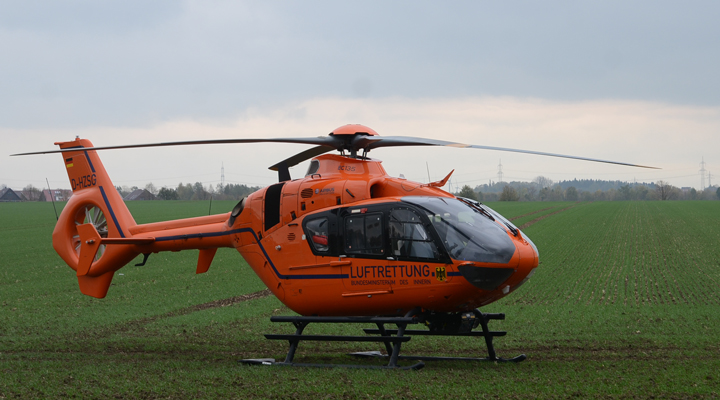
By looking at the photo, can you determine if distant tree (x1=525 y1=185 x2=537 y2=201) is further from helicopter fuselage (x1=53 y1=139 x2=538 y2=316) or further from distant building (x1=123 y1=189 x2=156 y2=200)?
helicopter fuselage (x1=53 y1=139 x2=538 y2=316)

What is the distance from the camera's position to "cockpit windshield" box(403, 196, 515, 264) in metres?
9.77

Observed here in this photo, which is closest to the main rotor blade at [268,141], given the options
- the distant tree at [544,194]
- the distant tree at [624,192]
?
the distant tree at [544,194]

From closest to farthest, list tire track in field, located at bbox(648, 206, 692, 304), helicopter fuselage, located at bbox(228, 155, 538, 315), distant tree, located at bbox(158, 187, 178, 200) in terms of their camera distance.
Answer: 1. helicopter fuselage, located at bbox(228, 155, 538, 315)
2. tire track in field, located at bbox(648, 206, 692, 304)
3. distant tree, located at bbox(158, 187, 178, 200)

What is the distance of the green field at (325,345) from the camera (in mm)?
8914

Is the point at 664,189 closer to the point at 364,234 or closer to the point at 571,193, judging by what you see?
the point at 571,193

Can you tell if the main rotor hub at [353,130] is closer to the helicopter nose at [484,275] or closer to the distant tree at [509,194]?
the helicopter nose at [484,275]

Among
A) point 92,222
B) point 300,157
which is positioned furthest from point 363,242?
point 92,222

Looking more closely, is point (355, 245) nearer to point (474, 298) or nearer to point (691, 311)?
point (474, 298)

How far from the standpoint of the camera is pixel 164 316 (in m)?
17.2

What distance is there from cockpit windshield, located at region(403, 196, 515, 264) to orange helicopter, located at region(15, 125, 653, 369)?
0.02m

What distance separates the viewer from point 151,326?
1559cm

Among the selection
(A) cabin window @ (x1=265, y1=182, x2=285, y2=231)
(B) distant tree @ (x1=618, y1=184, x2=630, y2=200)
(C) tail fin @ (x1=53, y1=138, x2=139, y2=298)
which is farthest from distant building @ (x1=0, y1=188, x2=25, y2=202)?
(B) distant tree @ (x1=618, y1=184, x2=630, y2=200)

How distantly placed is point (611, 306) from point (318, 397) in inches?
465

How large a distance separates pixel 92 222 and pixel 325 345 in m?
6.27
